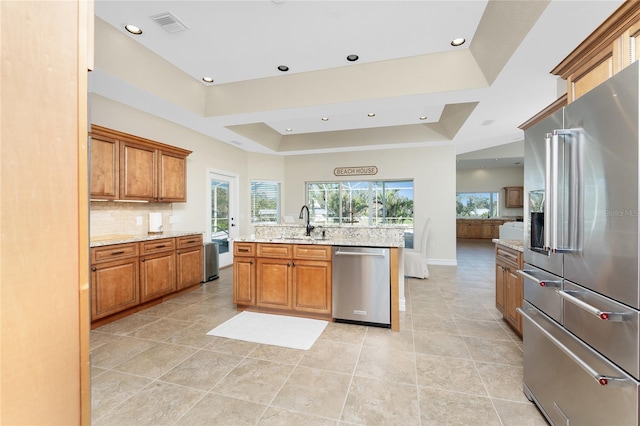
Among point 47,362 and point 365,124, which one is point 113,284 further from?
point 365,124

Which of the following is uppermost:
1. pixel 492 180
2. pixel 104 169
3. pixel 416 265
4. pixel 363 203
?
pixel 492 180

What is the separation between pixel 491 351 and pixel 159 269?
400 centimetres

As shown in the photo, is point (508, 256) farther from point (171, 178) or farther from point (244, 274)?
point (171, 178)

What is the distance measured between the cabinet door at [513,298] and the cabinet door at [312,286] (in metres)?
1.93

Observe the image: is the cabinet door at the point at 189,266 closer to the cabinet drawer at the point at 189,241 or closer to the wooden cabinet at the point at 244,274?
the cabinet drawer at the point at 189,241

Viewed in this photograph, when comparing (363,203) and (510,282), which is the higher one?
(363,203)

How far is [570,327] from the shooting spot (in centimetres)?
150

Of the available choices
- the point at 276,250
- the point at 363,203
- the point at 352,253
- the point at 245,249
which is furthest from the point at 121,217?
the point at 363,203

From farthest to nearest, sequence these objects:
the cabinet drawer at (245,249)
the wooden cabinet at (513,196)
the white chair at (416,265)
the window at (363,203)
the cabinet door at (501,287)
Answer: the wooden cabinet at (513,196), the window at (363,203), the white chair at (416,265), the cabinet drawer at (245,249), the cabinet door at (501,287)

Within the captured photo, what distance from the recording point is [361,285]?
10.3 feet

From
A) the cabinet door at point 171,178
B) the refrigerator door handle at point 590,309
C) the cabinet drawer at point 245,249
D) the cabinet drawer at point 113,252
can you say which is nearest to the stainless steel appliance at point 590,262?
the refrigerator door handle at point 590,309

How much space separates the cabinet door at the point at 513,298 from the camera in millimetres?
2814

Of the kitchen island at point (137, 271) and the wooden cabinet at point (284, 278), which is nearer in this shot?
the kitchen island at point (137, 271)

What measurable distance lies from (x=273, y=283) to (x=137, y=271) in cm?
171
